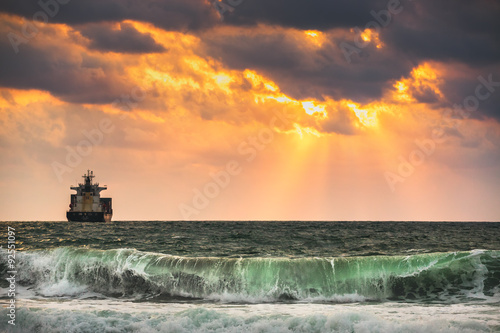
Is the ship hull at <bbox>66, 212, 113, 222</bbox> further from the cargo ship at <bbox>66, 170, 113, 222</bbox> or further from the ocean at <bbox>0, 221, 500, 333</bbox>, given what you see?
the ocean at <bbox>0, 221, 500, 333</bbox>

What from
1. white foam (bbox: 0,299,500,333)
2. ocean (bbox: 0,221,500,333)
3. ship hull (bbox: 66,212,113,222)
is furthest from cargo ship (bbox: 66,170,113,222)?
white foam (bbox: 0,299,500,333)

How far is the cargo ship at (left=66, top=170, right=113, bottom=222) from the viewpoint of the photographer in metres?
114

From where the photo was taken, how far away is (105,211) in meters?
120

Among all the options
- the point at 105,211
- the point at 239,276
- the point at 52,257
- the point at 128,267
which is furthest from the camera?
the point at 105,211

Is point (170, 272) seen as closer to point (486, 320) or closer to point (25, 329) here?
point (25, 329)

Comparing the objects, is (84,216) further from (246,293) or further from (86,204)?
(246,293)

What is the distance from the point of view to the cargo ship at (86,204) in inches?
4469

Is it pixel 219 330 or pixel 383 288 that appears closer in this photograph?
pixel 219 330

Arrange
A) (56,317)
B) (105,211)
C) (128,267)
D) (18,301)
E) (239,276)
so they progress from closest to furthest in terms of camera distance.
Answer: (56,317), (18,301), (239,276), (128,267), (105,211)

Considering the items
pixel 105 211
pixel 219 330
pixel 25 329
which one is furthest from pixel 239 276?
pixel 105 211

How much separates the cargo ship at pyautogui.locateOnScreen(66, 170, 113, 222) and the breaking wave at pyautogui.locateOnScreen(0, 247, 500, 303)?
9417 cm

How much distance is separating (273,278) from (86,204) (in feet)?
329

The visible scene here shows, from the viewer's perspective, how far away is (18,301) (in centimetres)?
1822

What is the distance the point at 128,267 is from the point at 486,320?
13.3 m
